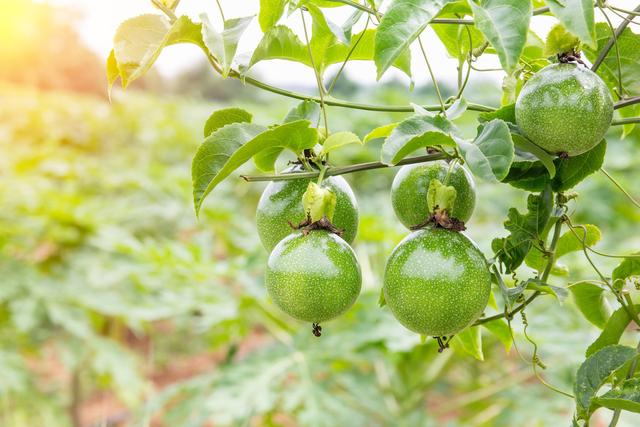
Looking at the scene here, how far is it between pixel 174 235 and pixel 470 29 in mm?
3449

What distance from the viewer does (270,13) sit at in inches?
26.7

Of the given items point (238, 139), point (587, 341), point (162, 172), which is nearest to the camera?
point (238, 139)

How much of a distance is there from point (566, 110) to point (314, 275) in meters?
0.29

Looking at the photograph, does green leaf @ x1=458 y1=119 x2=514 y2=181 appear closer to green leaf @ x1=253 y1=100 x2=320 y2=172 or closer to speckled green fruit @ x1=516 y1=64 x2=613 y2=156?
speckled green fruit @ x1=516 y1=64 x2=613 y2=156

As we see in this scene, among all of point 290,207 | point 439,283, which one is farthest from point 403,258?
point 290,207

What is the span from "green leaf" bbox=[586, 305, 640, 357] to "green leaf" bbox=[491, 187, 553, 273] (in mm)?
129

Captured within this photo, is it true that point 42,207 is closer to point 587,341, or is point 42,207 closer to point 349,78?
point 587,341

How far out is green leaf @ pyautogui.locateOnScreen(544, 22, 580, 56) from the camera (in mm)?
630

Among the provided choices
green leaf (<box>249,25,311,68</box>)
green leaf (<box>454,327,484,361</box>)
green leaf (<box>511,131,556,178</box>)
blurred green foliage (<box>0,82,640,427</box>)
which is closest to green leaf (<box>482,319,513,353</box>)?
green leaf (<box>454,327,484,361</box>)

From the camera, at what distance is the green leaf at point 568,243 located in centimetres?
80

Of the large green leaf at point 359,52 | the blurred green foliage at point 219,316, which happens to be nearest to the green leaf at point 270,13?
A: the large green leaf at point 359,52

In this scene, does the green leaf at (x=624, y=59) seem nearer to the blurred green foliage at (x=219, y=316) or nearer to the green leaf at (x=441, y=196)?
the green leaf at (x=441, y=196)

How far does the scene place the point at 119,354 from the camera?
281 cm

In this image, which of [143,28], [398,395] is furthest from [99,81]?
[143,28]
